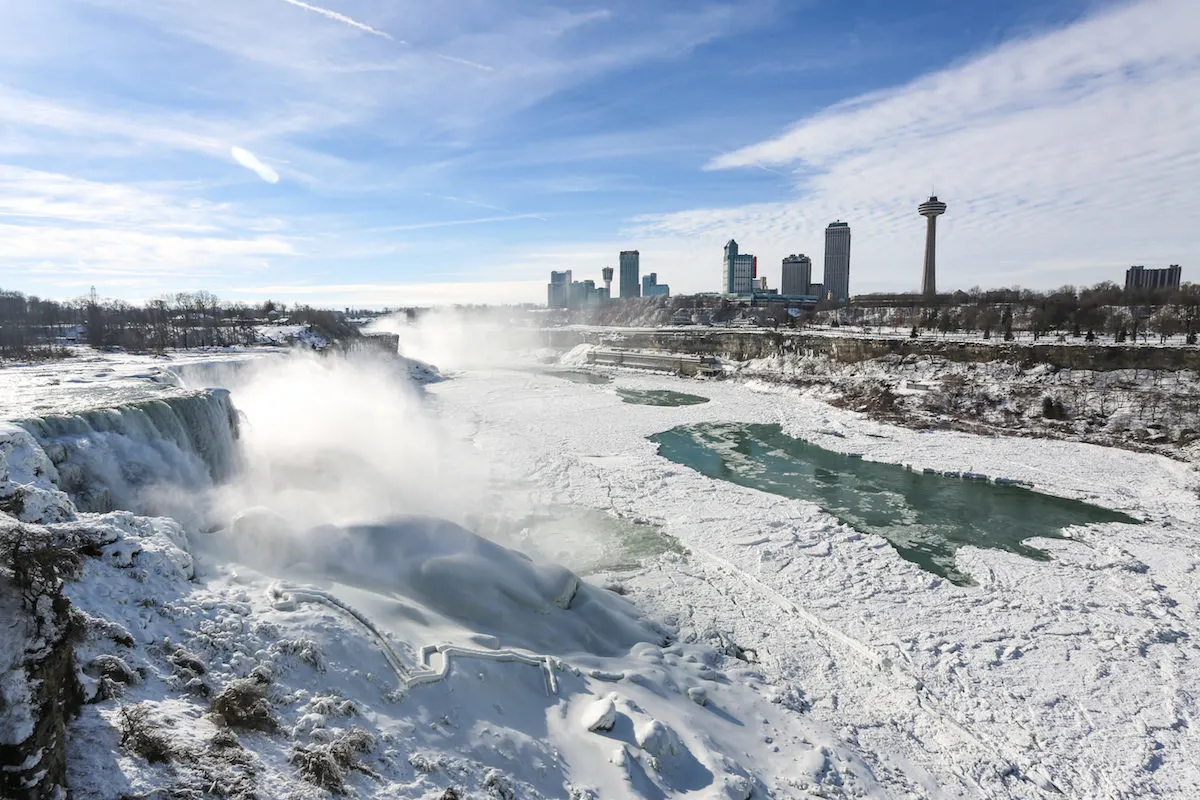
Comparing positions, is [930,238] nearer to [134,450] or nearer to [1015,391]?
[1015,391]

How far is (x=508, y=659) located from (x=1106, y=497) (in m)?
22.0

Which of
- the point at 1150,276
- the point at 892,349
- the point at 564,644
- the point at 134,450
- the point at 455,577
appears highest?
the point at 1150,276

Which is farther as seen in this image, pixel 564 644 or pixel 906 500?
pixel 906 500

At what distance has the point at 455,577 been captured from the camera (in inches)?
430

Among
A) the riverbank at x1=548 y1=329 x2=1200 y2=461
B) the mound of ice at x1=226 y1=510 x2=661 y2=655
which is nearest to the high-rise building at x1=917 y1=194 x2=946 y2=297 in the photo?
the riverbank at x1=548 y1=329 x2=1200 y2=461

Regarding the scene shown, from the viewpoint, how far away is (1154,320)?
46438mm

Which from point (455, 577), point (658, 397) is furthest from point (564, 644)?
point (658, 397)

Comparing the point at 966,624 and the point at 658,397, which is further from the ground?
the point at 658,397

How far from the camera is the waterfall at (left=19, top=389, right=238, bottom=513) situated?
37.1 ft

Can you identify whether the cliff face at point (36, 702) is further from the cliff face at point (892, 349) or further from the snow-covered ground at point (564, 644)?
the cliff face at point (892, 349)

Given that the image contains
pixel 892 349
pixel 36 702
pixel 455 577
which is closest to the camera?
pixel 36 702

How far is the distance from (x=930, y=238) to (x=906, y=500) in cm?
12570

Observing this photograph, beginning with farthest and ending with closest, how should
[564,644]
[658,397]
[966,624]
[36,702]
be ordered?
[658,397] → [966,624] → [564,644] → [36,702]

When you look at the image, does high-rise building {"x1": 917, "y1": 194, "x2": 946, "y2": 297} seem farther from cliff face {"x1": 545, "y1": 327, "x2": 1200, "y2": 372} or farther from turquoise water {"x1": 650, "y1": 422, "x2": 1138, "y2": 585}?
turquoise water {"x1": 650, "y1": 422, "x2": 1138, "y2": 585}
